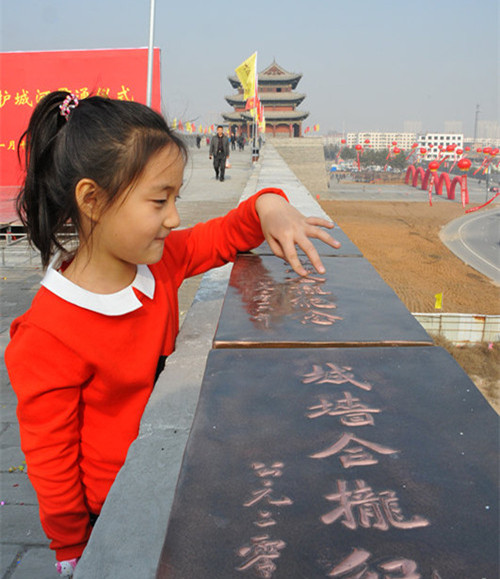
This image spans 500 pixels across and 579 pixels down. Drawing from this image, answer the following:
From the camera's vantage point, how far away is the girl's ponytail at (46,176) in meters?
1.10

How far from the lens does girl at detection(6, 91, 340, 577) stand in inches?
Result: 40.1

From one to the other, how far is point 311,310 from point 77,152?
2.07ft

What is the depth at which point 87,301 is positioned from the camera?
1.07m

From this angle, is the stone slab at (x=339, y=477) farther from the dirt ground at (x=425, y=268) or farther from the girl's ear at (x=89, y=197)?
the dirt ground at (x=425, y=268)

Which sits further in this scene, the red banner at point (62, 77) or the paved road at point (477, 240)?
the paved road at point (477, 240)

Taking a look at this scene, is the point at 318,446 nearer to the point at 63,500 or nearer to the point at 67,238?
the point at 63,500

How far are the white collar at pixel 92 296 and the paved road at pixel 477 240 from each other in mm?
12681

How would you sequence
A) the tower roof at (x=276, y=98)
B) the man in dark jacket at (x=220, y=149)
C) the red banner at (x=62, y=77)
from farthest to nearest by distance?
1. the tower roof at (x=276, y=98)
2. the man in dark jacket at (x=220, y=149)
3. the red banner at (x=62, y=77)

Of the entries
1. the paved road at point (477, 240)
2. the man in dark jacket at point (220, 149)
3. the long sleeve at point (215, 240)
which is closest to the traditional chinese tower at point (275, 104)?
the paved road at point (477, 240)

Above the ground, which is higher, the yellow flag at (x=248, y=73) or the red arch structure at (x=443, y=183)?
the yellow flag at (x=248, y=73)

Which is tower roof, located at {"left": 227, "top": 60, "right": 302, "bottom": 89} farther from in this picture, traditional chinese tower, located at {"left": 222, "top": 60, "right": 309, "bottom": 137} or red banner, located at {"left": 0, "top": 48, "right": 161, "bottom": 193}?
red banner, located at {"left": 0, "top": 48, "right": 161, "bottom": 193}

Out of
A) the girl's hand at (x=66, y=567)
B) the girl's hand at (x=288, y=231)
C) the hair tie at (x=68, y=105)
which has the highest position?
the hair tie at (x=68, y=105)

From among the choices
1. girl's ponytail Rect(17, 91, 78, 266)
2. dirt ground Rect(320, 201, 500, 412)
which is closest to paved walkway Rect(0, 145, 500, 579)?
girl's ponytail Rect(17, 91, 78, 266)

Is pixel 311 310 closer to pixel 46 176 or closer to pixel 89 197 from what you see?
pixel 89 197
